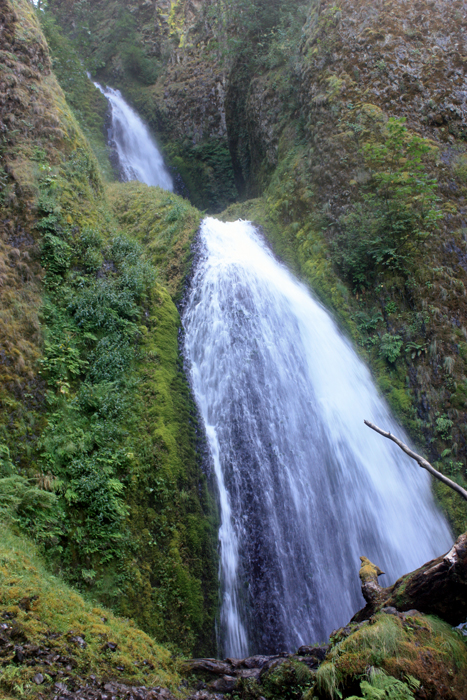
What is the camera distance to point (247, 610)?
20.8 ft

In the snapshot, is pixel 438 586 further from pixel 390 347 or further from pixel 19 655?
pixel 390 347

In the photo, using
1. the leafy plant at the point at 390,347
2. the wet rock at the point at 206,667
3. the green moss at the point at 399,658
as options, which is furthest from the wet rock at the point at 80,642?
the leafy plant at the point at 390,347

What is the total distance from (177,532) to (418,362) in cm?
729

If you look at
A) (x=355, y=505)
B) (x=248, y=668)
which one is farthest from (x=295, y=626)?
(x=355, y=505)

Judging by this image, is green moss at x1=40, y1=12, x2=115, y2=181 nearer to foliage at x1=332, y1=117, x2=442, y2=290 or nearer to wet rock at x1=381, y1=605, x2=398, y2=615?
foliage at x1=332, y1=117, x2=442, y2=290

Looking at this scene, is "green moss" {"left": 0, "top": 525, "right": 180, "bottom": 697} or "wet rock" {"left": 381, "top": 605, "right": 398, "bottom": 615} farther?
"wet rock" {"left": 381, "top": 605, "right": 398, "bottom": 615}

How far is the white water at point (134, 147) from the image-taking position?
1808cm

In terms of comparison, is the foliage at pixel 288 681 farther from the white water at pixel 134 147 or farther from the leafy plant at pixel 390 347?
the white water at pixel 134 147

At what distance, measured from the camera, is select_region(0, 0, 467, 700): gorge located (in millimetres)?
4359

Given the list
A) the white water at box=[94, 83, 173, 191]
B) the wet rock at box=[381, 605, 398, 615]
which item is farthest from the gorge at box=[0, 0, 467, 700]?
the white water at box=[94, 83, 173, 191]

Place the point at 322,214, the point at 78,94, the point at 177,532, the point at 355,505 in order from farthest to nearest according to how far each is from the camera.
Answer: the point at 78,94 → the point at 322,214 → the point at 355,505 → the point at 177,532

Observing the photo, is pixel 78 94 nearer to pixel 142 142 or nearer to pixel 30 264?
pixel 142 142

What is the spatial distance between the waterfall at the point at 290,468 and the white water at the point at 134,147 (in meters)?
10.1

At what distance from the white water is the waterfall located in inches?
399
